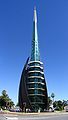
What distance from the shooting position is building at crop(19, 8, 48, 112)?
14025 centimetres

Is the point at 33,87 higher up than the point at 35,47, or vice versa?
the point at 35,47

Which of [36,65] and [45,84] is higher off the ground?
[36,65]

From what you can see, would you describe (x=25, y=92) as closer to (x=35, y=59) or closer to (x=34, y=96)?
(x=34, y=96)

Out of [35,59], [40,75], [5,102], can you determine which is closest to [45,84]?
[40,75]

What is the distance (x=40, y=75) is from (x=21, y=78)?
11.7 metres

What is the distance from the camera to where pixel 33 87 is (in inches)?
5659

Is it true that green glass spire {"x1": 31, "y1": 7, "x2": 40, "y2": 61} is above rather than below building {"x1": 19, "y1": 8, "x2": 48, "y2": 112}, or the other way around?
above

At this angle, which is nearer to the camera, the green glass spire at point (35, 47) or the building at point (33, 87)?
the building at point (33, 87)

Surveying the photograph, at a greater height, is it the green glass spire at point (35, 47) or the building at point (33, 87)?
the green glass spire at point (35, 47)

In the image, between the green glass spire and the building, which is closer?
the building

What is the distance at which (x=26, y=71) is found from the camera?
475 ft

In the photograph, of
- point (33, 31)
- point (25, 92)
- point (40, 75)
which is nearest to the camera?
point (25, 92)

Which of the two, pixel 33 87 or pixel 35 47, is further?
pixel 35 47

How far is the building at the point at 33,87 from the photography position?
460ft
